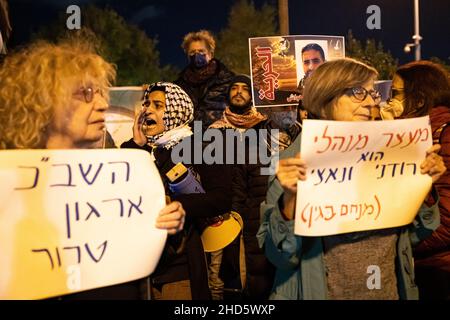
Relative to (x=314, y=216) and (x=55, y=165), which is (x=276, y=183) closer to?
(x=314, y=216)

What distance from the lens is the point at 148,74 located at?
30.6m

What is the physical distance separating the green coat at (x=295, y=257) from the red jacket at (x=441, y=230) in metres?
0.54

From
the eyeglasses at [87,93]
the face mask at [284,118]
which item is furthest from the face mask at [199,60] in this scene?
the eyeglasses at [87,93]

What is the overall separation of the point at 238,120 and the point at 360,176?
279cm

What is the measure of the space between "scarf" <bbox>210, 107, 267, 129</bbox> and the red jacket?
217 cm

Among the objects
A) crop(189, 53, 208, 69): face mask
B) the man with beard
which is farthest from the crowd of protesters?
crop(189, 53, 208, 69): face mask

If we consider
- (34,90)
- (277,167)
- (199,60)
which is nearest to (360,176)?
(277,167)

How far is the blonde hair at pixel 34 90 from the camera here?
80.0 inches

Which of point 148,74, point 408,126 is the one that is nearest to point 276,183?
point 408,126

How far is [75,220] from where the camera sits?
6.47ft

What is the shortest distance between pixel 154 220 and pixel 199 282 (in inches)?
36.2

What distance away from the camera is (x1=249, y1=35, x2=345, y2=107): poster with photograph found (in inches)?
214

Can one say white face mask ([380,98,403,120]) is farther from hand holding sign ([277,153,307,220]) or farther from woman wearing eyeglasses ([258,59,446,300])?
hand holding sign ([277,153,307,220])

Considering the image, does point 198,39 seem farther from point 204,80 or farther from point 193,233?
point 193,233
